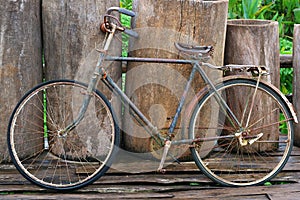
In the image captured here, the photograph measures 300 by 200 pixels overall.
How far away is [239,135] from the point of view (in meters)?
4.35

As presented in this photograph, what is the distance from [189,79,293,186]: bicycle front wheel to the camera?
4354mm

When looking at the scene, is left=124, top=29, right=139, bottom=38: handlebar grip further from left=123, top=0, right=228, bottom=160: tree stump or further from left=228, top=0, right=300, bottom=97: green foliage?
left=228, top=0, right=300, bottom=97: green foliage

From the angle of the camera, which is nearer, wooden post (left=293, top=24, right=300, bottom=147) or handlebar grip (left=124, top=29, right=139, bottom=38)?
handlebar grip (left=124, top=29, right=139, bottom=38)

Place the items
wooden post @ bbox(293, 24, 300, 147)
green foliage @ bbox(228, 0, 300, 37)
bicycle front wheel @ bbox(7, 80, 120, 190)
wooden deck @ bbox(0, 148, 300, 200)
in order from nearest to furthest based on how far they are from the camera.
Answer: wooden deck @ bbox(0, 148, 300, 200) < bicycle front wheel @ bbox(7, 80, 120, 190) < wooden post @ bbox(293, 24, 300, 147) < green foliage @ bbox(228, 0, 300, 37)

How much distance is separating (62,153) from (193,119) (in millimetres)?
1201

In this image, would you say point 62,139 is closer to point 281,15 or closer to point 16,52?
point 16,52

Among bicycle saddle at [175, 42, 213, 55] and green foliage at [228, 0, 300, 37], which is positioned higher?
green foliage at [228, 0, 300, 37]

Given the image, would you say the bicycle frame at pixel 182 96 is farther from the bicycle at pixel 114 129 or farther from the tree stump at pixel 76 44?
the tree stump at pixel 76 44

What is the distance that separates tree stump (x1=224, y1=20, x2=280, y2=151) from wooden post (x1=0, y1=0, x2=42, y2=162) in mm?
1677

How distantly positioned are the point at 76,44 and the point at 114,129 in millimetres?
840

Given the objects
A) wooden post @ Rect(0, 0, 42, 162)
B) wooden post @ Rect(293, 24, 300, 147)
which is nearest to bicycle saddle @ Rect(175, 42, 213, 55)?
wooden post @ Rect(293, 24, 300, 147)

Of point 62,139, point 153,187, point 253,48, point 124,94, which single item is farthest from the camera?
point 253,48

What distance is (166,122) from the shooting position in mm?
4691

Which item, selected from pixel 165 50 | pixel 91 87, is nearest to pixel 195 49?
pixel 165 50
